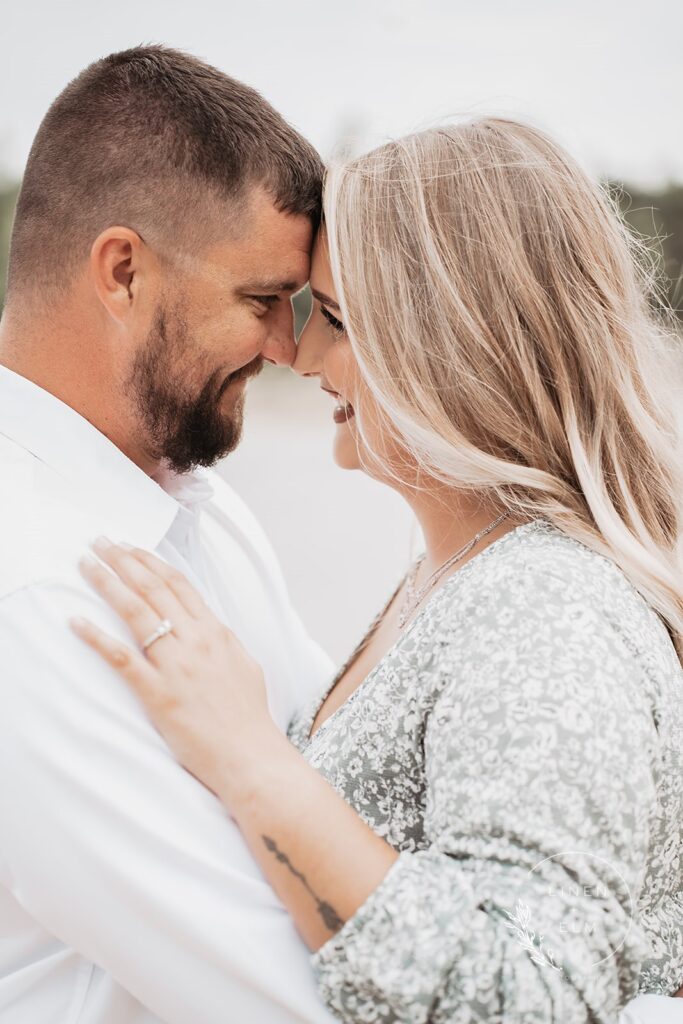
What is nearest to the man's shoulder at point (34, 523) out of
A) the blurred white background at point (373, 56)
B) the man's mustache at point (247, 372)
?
the man's mustache at point (247, 372)

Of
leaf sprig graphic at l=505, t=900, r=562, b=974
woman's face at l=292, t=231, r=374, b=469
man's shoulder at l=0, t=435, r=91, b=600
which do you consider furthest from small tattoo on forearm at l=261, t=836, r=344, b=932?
woman's face at l=292, t=231, r=374, b=469

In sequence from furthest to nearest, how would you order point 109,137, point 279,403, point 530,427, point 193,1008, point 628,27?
point 279,403, point 628,27, point 109,137, point 530,427, point 193,1008

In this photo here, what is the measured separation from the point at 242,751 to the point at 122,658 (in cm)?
17

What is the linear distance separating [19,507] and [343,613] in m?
2.86

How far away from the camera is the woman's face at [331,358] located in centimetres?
143

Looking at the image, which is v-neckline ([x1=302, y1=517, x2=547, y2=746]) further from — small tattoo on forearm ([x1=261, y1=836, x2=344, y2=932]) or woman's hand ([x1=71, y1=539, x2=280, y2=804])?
small tattoo on forearm ([x1=261, y1=836, x2=344, y2=932])

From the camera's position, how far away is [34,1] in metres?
3.02

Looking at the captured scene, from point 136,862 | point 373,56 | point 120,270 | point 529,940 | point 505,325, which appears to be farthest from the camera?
point 373,56

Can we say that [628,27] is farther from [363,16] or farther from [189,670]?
[189,670]

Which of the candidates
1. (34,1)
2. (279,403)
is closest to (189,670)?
(34,1)

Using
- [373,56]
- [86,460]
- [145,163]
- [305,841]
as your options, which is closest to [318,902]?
[305,841]

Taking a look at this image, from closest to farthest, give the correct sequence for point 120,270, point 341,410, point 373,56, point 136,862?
1. point 136,862
2. point 120,270
3. point 341,410
4. point 373,56

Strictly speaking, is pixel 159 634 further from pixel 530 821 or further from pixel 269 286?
pixel 269 286

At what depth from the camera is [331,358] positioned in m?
1.46
